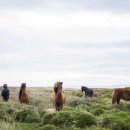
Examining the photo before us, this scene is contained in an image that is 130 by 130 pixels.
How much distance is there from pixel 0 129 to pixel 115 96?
72.4ft

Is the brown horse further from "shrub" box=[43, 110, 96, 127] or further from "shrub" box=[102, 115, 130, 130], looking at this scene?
"shrub" box=[102, 115, 130, 130]

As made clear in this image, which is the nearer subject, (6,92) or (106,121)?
(106,121)

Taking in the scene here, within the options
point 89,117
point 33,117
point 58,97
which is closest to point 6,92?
point 58,97

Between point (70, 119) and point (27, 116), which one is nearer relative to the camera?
point (70, 119)

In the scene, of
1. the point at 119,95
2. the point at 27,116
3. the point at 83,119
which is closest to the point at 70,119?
the point at 83,119

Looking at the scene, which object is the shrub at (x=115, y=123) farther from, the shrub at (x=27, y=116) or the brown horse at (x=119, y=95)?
the brown horse at (x=119, y=95)

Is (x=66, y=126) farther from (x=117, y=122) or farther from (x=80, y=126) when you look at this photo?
(x=117, y=122)

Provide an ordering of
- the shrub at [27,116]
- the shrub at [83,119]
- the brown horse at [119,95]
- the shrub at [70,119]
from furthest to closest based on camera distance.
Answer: the brown horse at [119,95], the shrub at [27,116], the shrub at [70,119], the shrub at [83,119]

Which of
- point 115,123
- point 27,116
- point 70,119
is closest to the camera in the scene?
point 115,123

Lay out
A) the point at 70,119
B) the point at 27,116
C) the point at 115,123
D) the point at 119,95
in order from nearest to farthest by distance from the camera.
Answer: the point at 115,123
the point at 70,119
the point at 27,116
the point at 119,95

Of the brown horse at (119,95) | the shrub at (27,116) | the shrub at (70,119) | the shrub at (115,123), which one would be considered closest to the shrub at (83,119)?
the shrub at (70,119)

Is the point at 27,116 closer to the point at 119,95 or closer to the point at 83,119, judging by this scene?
the point at 83,119

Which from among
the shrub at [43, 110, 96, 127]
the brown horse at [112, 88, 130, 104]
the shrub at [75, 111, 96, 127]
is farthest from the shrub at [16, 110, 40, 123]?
the brown horse at [112, 88, 130, 104]

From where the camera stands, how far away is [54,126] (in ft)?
56.7
